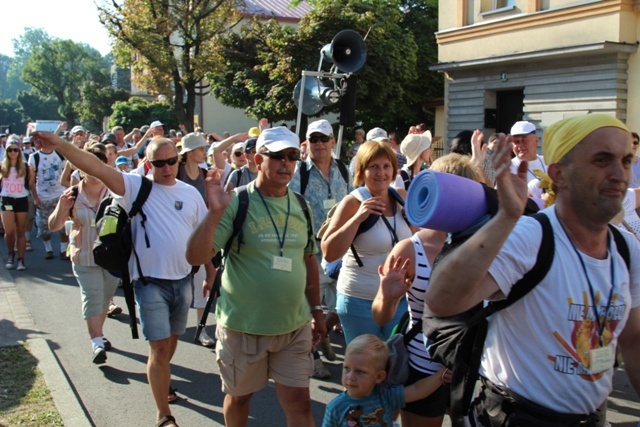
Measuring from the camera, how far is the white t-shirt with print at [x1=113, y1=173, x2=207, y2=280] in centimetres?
463

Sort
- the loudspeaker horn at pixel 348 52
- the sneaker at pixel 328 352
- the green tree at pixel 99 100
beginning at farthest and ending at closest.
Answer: the green tree at pixel 99 100
the loudspeaker horn at pixel 348 52
the sneaker at pixel 328 352

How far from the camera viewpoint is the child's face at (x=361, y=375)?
3.17 m

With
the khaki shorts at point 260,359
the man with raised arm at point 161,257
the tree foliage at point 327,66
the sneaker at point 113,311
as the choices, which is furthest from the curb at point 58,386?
the tree foliage at point 327,66

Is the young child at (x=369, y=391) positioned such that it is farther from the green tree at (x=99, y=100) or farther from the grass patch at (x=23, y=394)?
the green tree at (x=99, y=100)

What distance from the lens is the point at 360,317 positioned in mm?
4156

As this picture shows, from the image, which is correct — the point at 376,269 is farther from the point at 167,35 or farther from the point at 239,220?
the point at 167,35

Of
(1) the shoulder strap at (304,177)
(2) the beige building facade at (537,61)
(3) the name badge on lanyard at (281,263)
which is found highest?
(2) the beige building facade at (537,61)

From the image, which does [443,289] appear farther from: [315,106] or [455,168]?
[315,106]

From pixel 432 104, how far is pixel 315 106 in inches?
935

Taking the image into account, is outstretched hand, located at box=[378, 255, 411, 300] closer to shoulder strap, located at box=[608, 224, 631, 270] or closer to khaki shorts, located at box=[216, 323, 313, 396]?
khaki shorts, located at box=[216, 323, 313, 396]

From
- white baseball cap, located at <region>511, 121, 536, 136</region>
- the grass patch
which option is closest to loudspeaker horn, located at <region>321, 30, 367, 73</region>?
white baseball cap, located at <region>511, 121, 536, 136</region>


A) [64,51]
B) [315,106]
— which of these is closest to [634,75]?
[315,106]

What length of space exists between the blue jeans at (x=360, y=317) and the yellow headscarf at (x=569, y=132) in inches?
78.4

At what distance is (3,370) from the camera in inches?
219
